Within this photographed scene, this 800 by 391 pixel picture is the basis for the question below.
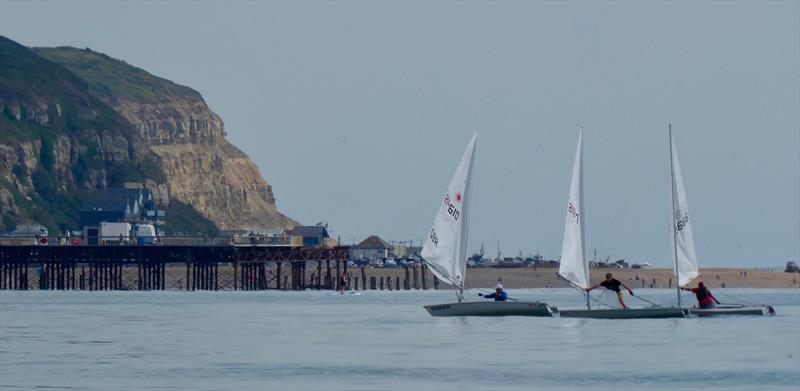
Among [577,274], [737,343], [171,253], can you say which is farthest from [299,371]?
[171,253]

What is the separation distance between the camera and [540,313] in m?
79.7

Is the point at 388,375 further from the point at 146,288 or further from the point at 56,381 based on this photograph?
the point at 146,288

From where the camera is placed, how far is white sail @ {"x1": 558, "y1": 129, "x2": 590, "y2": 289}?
78.2 meters

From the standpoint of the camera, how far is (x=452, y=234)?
79875mm

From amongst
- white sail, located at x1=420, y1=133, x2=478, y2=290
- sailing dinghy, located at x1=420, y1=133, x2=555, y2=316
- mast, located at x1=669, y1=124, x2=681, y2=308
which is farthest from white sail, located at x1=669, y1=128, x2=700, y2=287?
white sail, located at x1=420, y1=133, x2=478, y2=290

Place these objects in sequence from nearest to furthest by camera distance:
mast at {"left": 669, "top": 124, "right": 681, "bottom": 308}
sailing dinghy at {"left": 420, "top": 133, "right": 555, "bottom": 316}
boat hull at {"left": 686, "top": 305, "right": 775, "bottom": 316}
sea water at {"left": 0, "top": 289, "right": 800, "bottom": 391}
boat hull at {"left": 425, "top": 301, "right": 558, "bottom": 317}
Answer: sea water at {"left": 0, "top": 289, "right": 800, "bottom": 391} < mast at {"left": 669, "top": 124, "right": 681, "bottom": 308} < boat hull at {"left": 425, "top": 301, "right": 558, "bottom": 317} < boat hull at {"left": 686, "top": 305, "right": 775, "bottom": 316} < sailing dinghy at {"left": 420, "top": 133, "right": 555, "bottom": 316}

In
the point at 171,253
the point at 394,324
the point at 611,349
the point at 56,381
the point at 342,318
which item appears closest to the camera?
the point at 56,381

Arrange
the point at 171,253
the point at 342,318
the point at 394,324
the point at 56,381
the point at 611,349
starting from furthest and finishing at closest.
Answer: the point at 171,253
the point at 342,318
the point at 394,324
the point at 611,349
the point at 56,381

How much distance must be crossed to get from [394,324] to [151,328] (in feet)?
34.2

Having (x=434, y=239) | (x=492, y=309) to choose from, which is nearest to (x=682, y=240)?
(x=492, y=309)

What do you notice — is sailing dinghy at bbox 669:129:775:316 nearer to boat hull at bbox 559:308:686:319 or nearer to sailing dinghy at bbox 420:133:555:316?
boat hull at bbox 559:308:686:319

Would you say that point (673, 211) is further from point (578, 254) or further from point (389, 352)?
point (389, 352)

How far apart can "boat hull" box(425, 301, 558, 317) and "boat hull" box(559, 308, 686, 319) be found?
5.75 ft

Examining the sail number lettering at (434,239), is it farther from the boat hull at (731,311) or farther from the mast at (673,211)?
the boat hull at (731,311)
